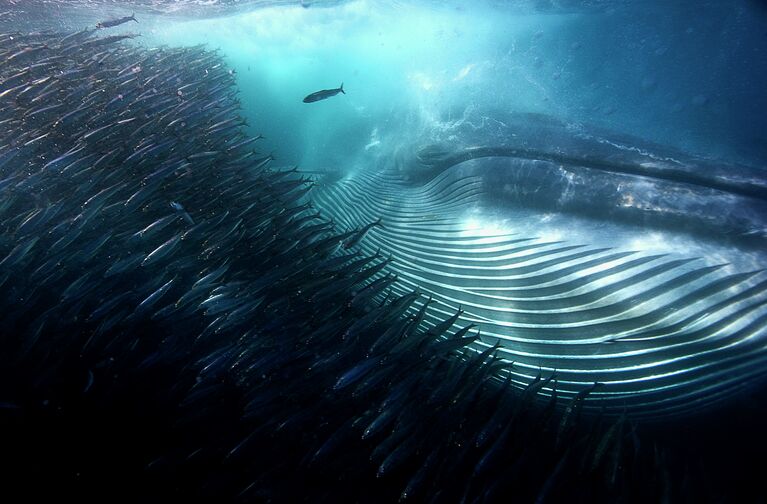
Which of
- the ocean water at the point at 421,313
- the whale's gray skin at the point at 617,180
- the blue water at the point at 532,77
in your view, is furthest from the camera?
the blue water at the point at 532,77

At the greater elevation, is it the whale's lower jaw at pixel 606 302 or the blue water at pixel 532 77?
the blue water at pixel 532 77

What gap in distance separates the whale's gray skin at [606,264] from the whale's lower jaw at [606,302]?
0.01 metres

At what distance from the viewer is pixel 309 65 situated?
215 feet

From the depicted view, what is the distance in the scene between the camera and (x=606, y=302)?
12.4ft

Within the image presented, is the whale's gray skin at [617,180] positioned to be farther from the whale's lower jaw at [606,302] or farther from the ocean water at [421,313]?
the whale's lower jaw at [606,302]

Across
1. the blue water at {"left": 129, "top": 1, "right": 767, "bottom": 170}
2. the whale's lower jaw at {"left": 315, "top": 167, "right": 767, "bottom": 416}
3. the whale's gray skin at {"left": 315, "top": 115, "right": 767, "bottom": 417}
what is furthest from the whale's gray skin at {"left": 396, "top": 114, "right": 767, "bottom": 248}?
the blue water at {"left": 129, "top": 1, "right": 767, "bottom": 170}

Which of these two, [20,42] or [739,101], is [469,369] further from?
[739,101]

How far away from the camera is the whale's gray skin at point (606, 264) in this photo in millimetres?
3311

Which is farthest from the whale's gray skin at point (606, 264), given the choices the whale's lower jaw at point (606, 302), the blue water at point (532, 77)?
the blue water at point (532, 77)

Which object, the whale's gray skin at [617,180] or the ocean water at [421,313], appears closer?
the ocean water at [421,313]

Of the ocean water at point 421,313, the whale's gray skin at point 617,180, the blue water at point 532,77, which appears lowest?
the ocean water at point 421,313

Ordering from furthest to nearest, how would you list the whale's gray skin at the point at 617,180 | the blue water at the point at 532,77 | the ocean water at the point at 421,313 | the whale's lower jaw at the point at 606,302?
the blue water at the point at 532,77
the whale's gray skin at the point at 617,180
the whale's lower jaw at the point at 606,302
the ocean water at the point at 421,313

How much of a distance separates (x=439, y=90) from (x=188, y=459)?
1585cm

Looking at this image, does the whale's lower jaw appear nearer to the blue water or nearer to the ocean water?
the ocean water
